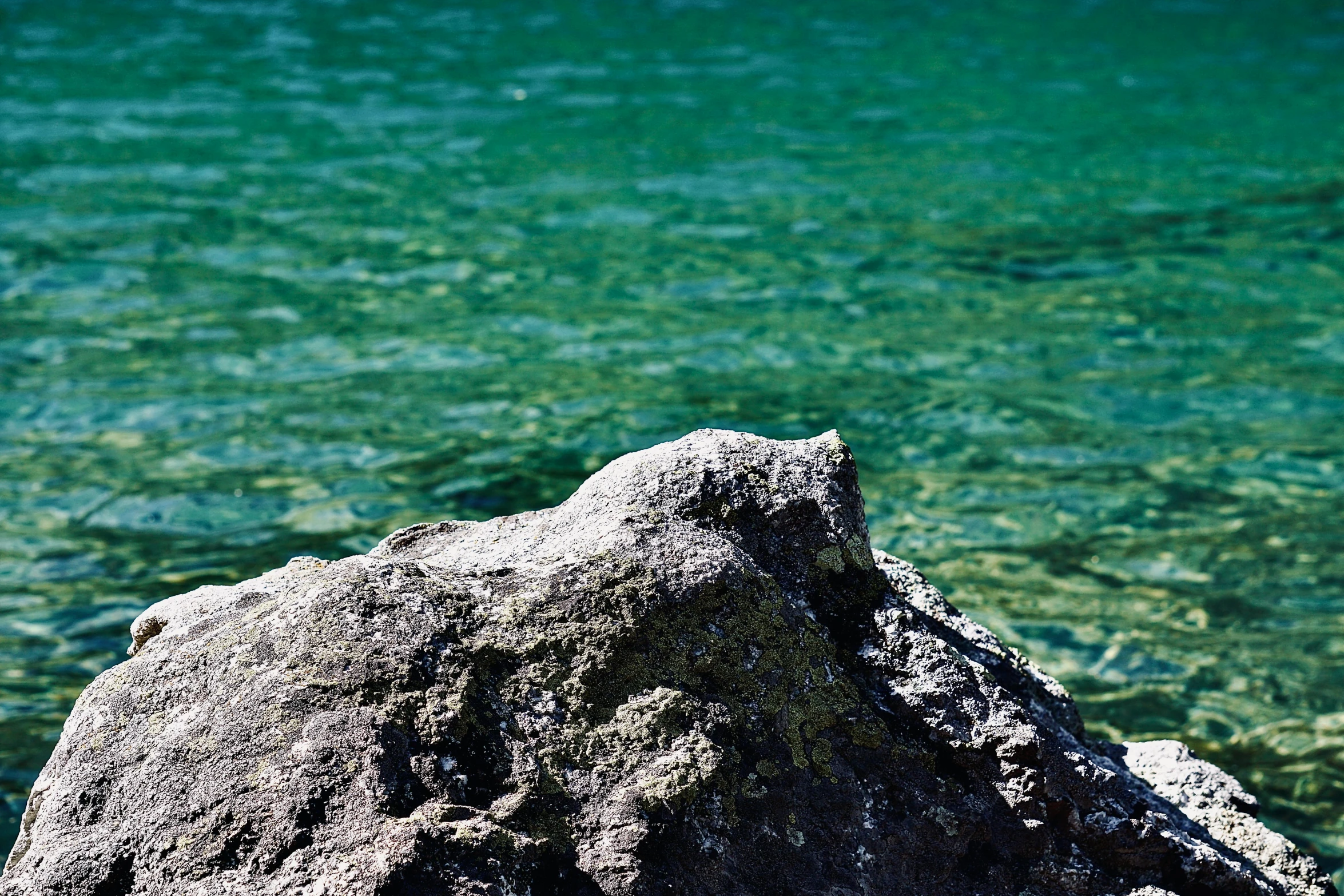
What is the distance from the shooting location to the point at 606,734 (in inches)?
63.4

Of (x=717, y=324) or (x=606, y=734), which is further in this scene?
(x=717, y=324)

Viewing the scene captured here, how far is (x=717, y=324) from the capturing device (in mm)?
6676

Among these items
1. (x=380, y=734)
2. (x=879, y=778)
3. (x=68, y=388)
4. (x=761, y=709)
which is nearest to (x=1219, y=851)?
(x=879, y=778)

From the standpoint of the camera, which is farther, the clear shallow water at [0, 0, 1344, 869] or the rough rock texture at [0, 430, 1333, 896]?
the clear shallow water at [0, 0, 1344, 869]

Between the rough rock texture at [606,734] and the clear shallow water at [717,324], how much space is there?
1779mm

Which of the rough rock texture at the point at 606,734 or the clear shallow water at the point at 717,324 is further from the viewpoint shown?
the clear shallow water at the point at 717,324

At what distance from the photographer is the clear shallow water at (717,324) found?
4.25m

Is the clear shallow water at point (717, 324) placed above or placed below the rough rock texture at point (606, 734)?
below

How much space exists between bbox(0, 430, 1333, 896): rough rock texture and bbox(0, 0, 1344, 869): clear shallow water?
5.84 feet

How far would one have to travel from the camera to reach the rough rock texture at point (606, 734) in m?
1.49

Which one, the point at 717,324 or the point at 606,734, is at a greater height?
the point at 606,734

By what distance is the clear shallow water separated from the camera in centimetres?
425

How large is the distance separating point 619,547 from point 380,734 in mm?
394

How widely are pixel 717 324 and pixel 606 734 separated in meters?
5.17
